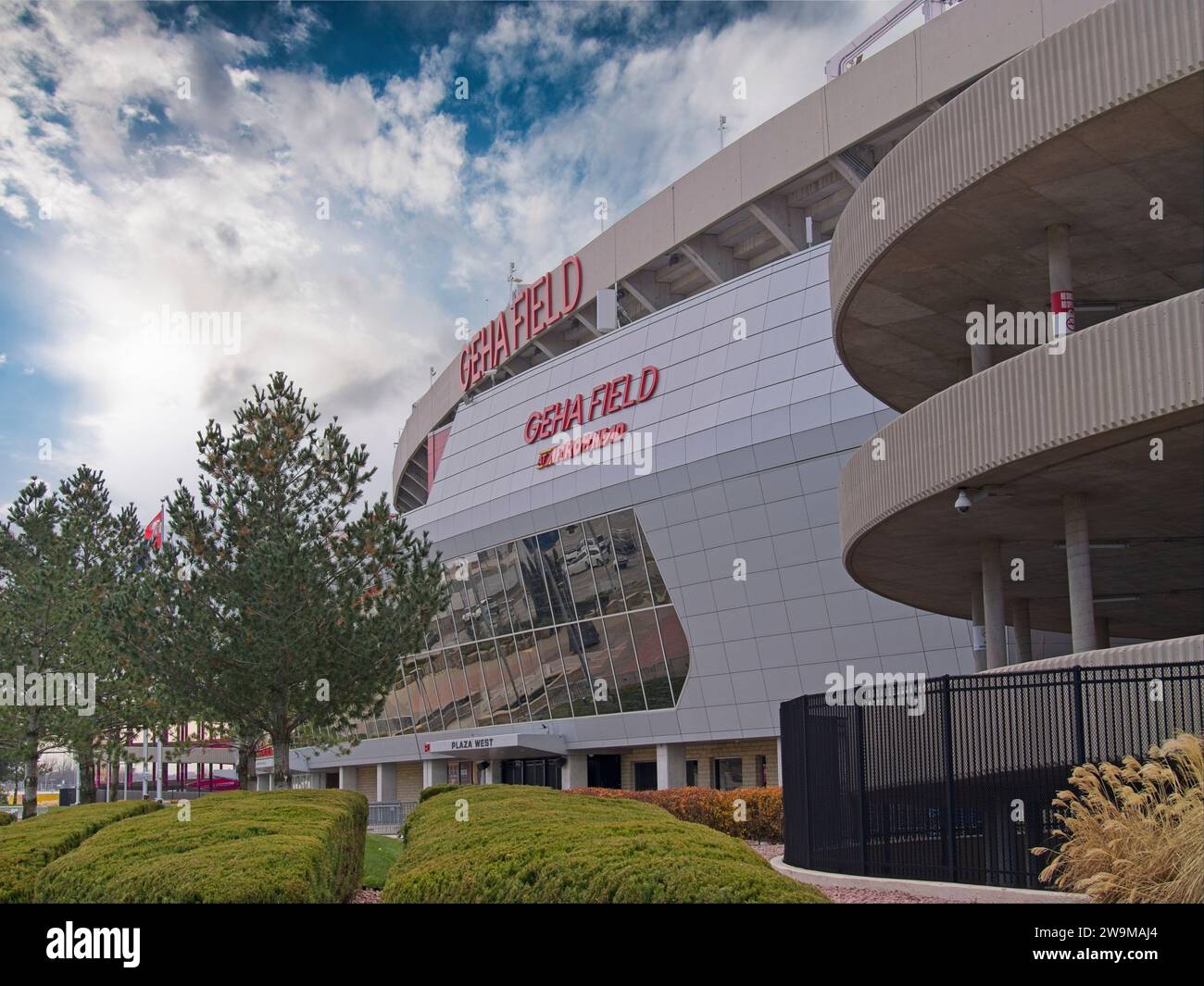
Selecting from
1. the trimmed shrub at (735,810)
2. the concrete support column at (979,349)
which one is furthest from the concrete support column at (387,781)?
the concrete support column at (979,349)

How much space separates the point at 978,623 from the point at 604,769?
26967 mm

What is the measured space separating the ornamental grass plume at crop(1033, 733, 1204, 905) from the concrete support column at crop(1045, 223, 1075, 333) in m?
6.29

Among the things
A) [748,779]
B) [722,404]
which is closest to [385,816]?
[748,779]

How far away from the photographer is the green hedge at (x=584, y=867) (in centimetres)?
920

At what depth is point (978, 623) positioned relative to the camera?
79.5 feet

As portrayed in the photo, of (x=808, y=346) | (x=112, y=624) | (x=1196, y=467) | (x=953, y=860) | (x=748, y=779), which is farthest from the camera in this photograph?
(x=748, y=779)

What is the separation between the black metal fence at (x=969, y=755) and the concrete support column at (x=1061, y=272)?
465cm

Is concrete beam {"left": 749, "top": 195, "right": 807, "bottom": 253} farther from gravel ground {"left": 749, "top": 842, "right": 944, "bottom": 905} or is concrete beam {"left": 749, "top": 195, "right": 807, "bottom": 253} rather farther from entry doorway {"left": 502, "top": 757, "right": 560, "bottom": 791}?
gravel ground {"left": 749, "top": 842, "right": 944, "bottom": 905}

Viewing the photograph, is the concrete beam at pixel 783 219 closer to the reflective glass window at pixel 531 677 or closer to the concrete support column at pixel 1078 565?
the reflective glass window at pixel 531 677

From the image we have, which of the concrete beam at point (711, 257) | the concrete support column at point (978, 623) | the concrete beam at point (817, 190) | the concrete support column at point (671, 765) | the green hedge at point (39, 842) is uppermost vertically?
the concrete beam at point (817, 190)

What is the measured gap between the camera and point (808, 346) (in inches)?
1422

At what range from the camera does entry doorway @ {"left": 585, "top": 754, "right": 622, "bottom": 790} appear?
160 ft
